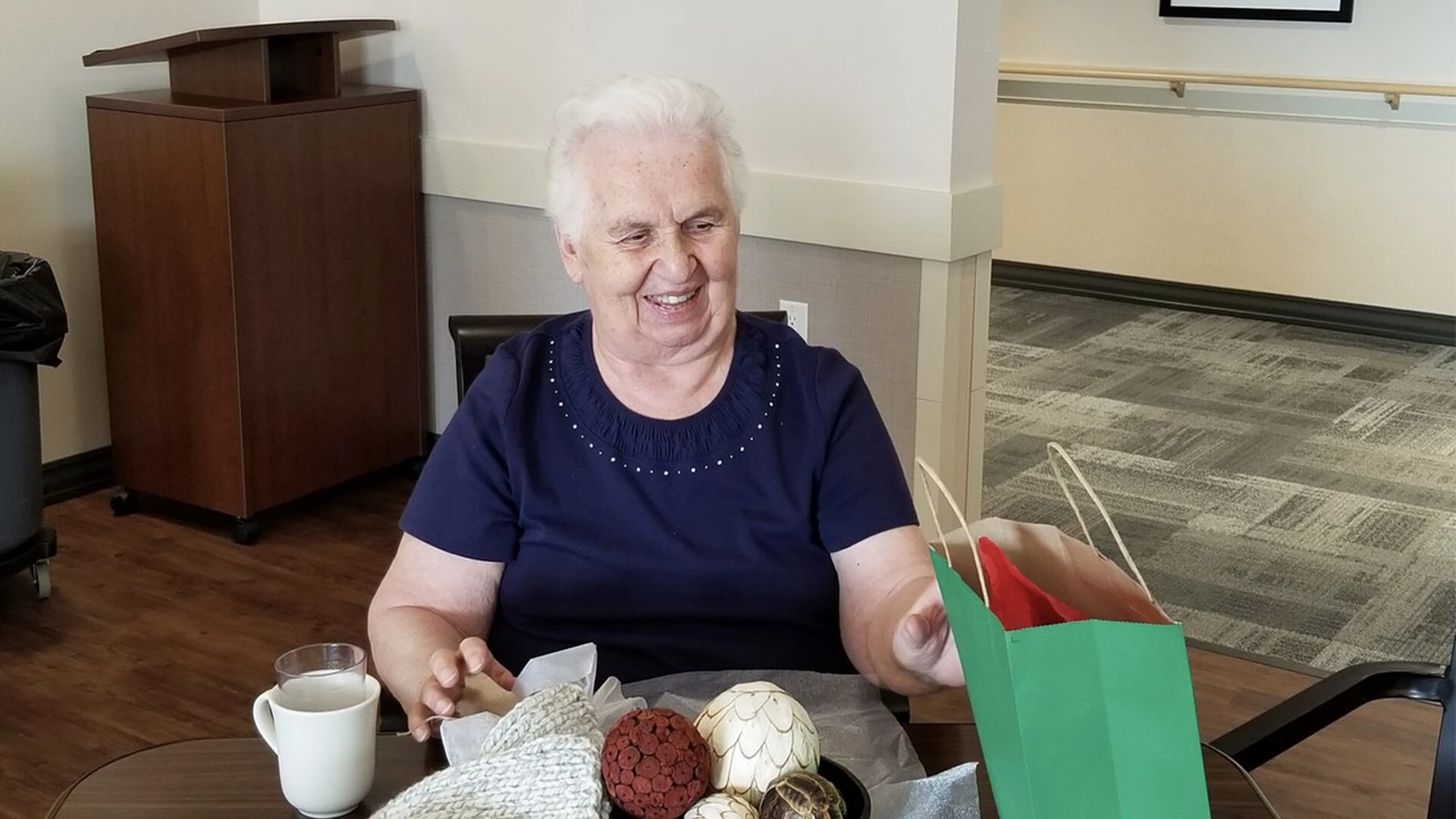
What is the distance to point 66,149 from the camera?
12.2ft

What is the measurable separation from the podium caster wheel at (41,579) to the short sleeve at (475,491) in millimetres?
1969

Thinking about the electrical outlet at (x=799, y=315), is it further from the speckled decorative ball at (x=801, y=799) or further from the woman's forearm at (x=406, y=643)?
the speckled decorative ball at (x=801, y=799)

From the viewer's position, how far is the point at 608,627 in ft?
5.48

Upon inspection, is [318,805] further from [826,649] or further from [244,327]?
[244,327]

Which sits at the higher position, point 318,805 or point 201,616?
point 318,805

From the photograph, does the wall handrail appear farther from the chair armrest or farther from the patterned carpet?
the chair armrest

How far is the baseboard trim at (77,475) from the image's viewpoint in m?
3.84

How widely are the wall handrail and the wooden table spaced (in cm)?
487

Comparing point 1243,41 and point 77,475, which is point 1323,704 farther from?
point 1243,41

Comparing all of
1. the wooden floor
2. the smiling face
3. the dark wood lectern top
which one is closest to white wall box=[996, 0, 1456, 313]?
the wooden floor

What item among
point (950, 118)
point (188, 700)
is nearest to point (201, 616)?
point (188, 700)

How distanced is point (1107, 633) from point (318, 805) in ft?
2.06

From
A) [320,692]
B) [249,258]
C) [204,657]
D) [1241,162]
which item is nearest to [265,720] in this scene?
[320,692]

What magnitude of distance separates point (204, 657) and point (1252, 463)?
2867 mm
